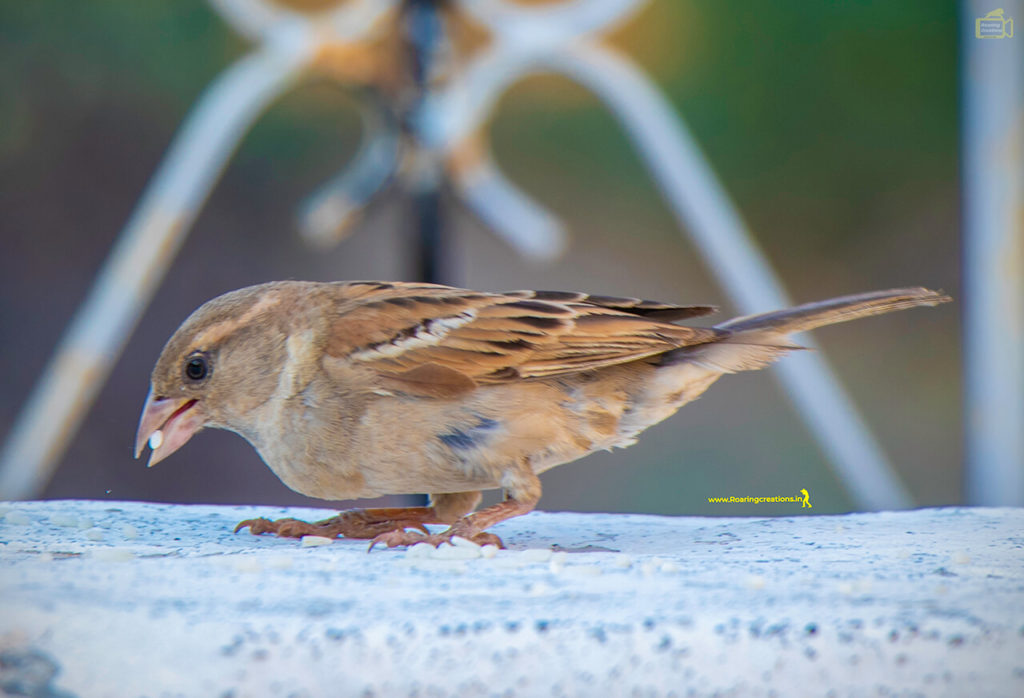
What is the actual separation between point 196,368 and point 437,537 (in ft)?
2.30

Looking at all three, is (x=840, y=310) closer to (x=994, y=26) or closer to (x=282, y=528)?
(x=282, y=528)

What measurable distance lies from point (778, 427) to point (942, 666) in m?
3.37

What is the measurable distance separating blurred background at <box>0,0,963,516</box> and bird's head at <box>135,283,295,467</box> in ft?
6.86

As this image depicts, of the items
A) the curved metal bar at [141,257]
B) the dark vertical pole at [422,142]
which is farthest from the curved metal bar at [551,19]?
the curved metal bar at [141,257]

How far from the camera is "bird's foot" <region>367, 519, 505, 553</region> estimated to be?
2291 mm

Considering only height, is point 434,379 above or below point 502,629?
above

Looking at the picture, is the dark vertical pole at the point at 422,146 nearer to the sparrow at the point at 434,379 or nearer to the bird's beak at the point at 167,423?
the sparrow at the point at 434,379

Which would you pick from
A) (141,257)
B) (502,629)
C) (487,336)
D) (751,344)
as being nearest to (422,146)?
(141,257)

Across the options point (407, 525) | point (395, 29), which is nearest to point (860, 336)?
point (395, 29)

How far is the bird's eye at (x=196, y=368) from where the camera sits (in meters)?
2.45

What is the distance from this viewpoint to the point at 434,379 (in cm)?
237

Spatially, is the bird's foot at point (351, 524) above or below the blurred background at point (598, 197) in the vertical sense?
below

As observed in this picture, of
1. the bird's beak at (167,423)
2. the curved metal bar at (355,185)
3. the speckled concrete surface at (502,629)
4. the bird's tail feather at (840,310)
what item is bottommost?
the speckled concrete surface at (502,629)

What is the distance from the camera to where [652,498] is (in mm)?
4812
